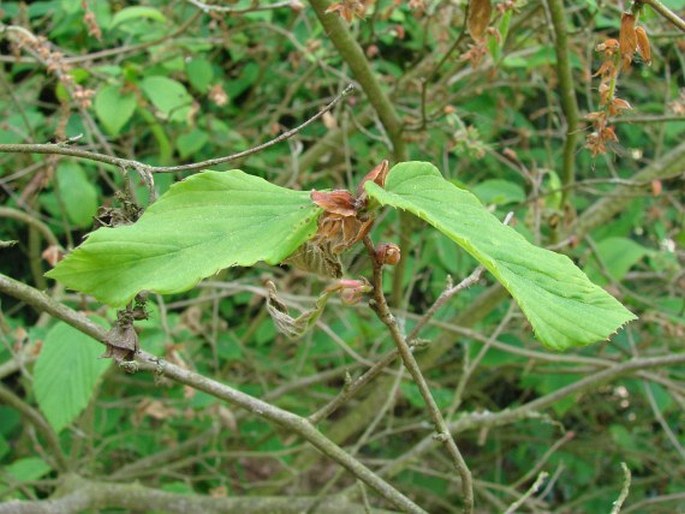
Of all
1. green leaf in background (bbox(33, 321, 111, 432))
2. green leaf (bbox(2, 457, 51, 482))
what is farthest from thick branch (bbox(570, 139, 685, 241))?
green leaf (bbox(2, 457, 51, 482))

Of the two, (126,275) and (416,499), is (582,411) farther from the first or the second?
(126,275)

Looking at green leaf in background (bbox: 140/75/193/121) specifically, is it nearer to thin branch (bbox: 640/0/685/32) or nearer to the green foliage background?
the green foliage background

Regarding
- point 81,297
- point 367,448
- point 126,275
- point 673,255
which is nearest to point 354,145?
point 673,255

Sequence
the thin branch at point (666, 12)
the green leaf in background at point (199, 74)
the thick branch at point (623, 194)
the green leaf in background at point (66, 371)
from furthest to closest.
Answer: the green leaf in background at point (199, 74)
the thick branch at point (623, 194)
the green leaf in background at point (66, 371)
the thin branch at point (666, 12)

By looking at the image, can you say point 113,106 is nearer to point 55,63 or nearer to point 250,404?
point 55,63

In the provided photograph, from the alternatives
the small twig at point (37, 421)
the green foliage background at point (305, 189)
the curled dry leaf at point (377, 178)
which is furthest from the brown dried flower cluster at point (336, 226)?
the small twig at point (37, 421)

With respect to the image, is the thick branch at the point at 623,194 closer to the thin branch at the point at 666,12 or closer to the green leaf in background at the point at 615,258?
the green leaf in background at the point at 615,258
